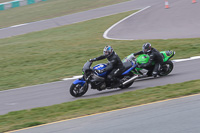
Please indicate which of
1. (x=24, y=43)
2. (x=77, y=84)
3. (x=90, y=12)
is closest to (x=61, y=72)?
(x=77, y=84)

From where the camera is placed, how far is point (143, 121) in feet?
24.5

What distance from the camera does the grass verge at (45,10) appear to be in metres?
34.5

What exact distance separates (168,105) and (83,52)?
11365 mm

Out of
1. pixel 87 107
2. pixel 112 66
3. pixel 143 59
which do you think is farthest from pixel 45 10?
pixel 87 107

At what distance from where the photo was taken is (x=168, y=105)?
861 centimetres

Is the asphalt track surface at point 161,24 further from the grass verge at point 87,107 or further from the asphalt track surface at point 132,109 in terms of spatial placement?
the grass verge at point 87,107

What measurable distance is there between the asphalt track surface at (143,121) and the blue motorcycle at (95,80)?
3111 millimetres

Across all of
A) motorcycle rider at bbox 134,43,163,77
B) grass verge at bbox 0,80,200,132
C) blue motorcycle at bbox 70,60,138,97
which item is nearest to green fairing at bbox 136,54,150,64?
motorcycle rider at bbox 134,43,163,77

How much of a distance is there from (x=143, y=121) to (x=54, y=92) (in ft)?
19.2

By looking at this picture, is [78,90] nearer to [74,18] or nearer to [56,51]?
[56,51]

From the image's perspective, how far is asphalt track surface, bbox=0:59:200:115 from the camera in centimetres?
1136

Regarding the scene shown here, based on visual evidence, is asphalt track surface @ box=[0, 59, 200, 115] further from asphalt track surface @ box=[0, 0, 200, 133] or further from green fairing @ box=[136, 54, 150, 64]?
green fairing @ box=[136, 54, 150, 64]

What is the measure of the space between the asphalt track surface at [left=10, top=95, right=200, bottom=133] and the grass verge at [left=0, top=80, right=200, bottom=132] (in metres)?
0.48

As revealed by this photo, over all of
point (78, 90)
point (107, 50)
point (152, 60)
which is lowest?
point (78, 90)
